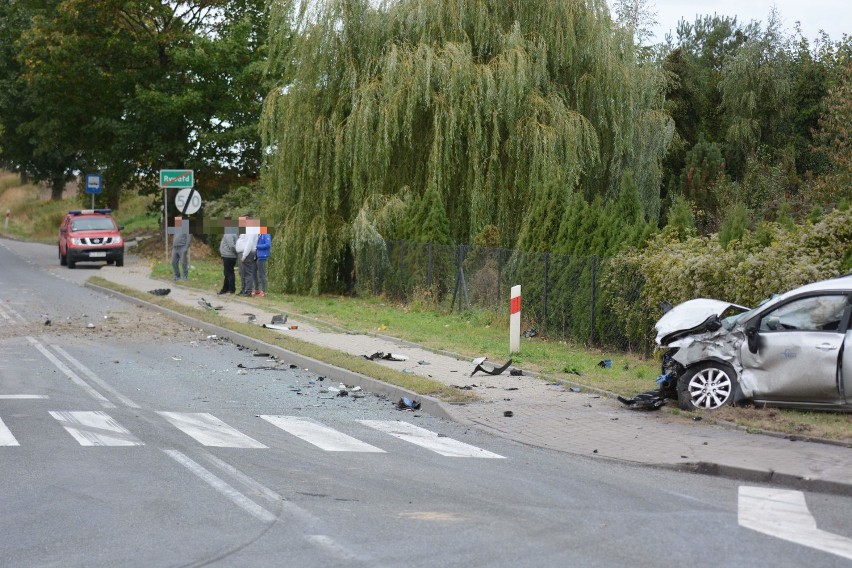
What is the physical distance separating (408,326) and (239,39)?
26.0 meters

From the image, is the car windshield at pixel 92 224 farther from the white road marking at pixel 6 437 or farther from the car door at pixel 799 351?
the car door at pixel 799 351

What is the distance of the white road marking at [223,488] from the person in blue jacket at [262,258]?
17.5 metres

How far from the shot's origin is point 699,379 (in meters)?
11.7

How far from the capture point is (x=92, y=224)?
40062mm

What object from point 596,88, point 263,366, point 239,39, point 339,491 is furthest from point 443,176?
point 239,39

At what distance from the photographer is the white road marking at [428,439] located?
386 inches

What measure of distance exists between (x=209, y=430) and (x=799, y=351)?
603cm

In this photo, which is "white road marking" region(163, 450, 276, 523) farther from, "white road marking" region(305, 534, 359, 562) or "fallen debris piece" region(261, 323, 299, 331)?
"fallen debris piece" region(261, 323, 299, 331)

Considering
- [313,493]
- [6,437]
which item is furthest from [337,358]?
[313,493]

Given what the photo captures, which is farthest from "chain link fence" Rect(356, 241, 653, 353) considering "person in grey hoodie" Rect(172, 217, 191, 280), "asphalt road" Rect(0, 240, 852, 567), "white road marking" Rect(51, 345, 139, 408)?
"white road marking" Rect(51, 345, 139, 408)

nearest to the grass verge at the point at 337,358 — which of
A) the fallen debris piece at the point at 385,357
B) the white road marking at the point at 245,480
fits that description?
the fallen debris piece at the point at 385,357

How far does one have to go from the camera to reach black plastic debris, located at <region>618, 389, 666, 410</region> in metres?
11.9

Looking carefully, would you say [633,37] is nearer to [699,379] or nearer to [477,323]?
[477,323]

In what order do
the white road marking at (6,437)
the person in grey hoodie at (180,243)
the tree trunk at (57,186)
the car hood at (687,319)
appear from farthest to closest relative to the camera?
the tree trunk at (57,186), the person in grey hoodie at (180,243), the car hood at (687,319), the white road marking at (6,437)
